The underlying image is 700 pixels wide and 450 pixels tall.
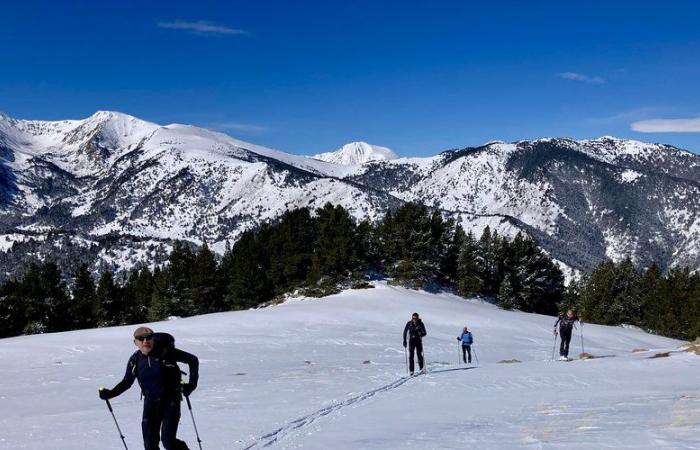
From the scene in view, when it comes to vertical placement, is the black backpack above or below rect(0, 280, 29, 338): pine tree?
above

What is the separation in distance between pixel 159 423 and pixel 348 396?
8.87 metres

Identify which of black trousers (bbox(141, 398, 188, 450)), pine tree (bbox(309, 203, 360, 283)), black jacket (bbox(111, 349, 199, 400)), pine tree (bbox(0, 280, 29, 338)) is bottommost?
pine tree (bbox(0, 280, 29, 338))

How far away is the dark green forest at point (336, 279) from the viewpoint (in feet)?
216

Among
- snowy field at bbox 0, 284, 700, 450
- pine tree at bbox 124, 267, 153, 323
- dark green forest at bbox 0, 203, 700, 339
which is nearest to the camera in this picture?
snowy field at bbox 0, 284, 700, 450

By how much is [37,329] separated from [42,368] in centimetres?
3824

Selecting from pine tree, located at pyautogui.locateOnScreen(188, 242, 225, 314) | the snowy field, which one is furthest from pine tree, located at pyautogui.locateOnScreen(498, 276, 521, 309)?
pine tree, located at pyautogui.locateOnScreen(188, 242, 225, 314)

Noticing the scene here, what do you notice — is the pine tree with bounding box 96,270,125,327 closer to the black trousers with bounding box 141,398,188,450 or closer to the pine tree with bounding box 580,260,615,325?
the pine tree with bounding box 580,260,615,325

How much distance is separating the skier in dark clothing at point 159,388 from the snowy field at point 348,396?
2352mm

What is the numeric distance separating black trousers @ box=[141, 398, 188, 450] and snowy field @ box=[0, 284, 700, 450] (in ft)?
7.54

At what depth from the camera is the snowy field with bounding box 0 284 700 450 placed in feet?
38.3

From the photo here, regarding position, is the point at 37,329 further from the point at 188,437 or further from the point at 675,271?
the point at 675,271

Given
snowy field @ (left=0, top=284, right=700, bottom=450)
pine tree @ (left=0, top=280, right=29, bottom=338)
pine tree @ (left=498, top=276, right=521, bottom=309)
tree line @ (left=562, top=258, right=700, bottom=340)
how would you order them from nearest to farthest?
snowy field @ (left=0, top=284, right=700, bottom=450) < pine tree @ (left=0, top=280, right=29, bottom=338) < tree line @ (left=562, top=258, right=700, bottom=340) < pine tree @ (left=498, top=276, right=521, bottom=309)

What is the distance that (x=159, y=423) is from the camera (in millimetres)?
9430

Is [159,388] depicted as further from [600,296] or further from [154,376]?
[600,296]
